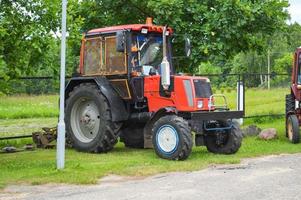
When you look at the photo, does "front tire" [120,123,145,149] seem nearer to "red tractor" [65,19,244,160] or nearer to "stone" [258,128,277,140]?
"red tractor" [65,19,244,160]

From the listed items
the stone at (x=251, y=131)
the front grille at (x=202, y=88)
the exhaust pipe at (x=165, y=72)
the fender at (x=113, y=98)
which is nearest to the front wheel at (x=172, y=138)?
the exhaust pipe at (x=165, y=72)

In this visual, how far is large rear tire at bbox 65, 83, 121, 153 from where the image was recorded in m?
13.7

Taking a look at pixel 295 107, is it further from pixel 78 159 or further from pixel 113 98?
pixel 78 159

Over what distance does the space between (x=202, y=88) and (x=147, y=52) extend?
167cm

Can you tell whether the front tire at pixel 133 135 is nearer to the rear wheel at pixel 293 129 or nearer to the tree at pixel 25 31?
the tree at pixel 25 31

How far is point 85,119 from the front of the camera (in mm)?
14414

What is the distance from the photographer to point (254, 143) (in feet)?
51.8

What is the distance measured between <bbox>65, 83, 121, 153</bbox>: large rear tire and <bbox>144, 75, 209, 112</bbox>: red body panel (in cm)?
101

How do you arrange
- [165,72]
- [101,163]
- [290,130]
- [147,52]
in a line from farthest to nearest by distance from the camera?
[290,130]
[147,52]
[165,72]
[101,163]

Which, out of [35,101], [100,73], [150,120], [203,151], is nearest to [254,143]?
[203,151]

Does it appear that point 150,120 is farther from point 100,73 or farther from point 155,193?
point 155,193

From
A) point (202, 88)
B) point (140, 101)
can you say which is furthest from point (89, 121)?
point (202, 88)

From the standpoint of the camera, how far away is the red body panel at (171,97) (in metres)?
13.0

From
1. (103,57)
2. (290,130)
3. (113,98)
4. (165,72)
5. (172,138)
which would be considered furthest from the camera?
(290,130)
